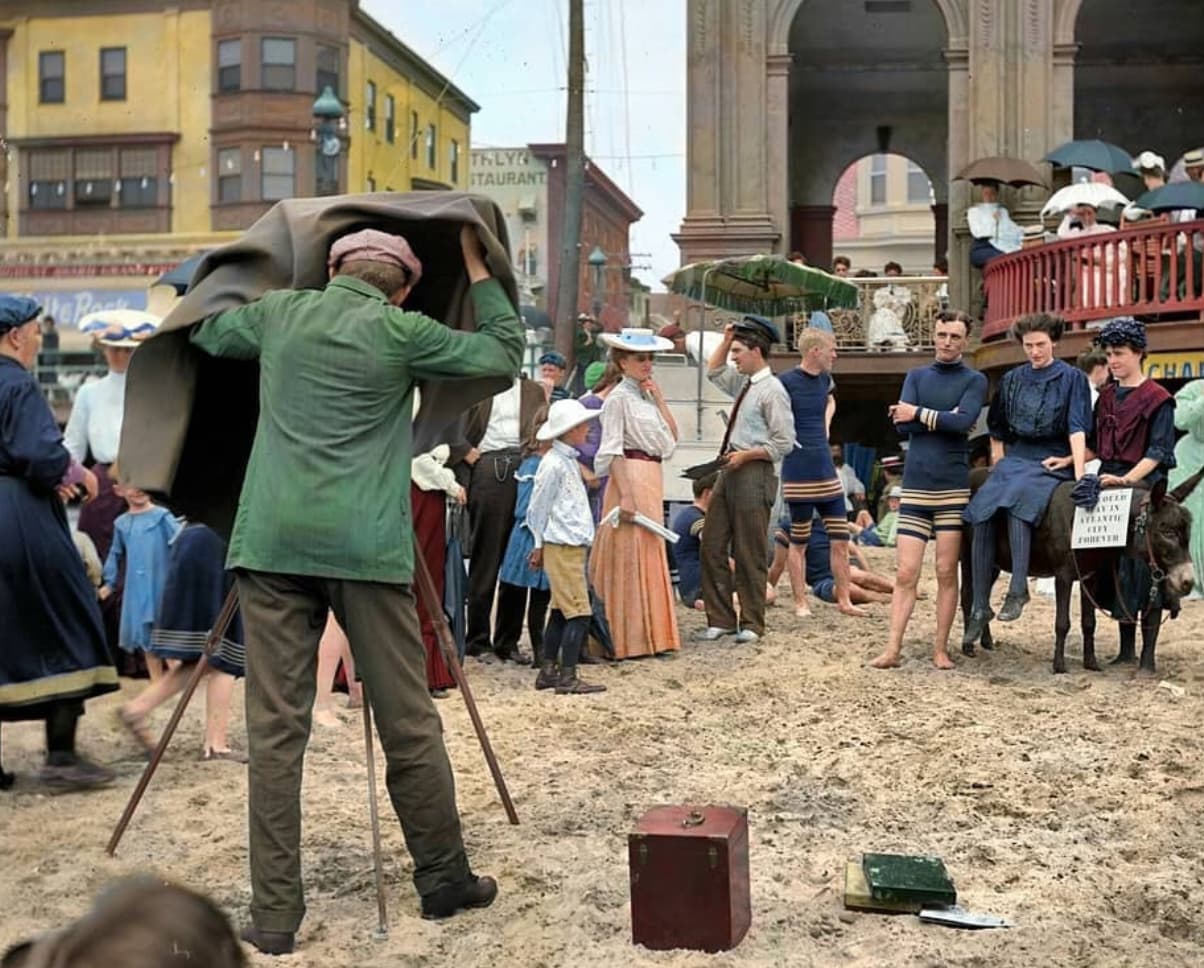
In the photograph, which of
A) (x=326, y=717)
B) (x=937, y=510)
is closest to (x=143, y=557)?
(x=326, y=717)

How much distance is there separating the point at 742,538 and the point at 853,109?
18.7 m

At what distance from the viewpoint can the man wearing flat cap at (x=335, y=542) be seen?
460 cm

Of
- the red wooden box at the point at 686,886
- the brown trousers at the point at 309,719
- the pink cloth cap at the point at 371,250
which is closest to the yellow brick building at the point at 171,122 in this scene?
the pink cloth cap at the point at 371,250

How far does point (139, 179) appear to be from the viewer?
34188 millimetres

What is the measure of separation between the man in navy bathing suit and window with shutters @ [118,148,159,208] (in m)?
27.8

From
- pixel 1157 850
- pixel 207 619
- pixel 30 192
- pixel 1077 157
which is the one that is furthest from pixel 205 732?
pixel 30 192

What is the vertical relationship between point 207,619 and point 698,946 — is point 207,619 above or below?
above

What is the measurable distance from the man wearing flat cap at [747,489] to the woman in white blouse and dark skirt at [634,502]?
1.47ft

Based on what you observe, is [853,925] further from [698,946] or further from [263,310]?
[263,310]

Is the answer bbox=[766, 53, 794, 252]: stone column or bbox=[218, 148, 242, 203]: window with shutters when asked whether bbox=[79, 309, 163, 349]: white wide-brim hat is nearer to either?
bbox=[766, 53, 794, 252]: stone column

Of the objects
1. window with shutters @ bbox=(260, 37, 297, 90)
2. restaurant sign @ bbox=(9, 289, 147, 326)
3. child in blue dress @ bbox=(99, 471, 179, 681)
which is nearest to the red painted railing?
child in blue dress @ bbox=(99, 471, 179, 681)

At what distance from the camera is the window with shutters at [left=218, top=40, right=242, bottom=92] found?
32.4 meters

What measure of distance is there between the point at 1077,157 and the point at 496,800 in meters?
14.9

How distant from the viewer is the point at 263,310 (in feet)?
15.6
